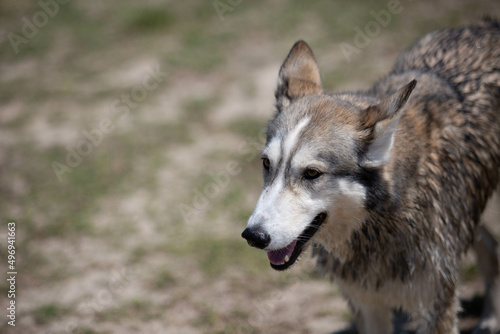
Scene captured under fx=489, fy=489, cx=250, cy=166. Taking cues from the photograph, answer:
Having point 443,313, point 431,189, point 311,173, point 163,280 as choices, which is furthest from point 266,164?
point 163,280

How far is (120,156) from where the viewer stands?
7.69 metres

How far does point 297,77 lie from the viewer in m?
4.11

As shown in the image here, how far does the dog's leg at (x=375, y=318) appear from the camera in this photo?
406 centimetres

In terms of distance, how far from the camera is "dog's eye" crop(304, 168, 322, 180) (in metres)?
3.34

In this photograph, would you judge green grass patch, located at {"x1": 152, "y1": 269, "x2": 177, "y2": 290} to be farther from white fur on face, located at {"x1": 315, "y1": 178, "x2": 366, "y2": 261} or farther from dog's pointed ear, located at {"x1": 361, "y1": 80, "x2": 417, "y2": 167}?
dog's pointed ear, located at {"x1": 361, "y1": 80, "x2": 417, "y2": 167}

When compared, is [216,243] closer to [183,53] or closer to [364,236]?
[364,236]

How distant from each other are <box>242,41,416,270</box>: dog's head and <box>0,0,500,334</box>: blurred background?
77.8 inches

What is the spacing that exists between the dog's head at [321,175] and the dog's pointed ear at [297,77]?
1.39 ft

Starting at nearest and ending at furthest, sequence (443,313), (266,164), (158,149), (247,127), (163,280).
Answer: (266,164) → (443,313) → (163,280) → (158,149) → (247,127)

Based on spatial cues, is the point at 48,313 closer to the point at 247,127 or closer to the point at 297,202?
the point at 297,202

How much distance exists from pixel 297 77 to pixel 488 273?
276 centimetres

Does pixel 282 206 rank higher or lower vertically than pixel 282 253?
higher

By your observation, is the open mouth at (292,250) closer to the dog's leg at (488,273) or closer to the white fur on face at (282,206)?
the white fur on face at (282,206)

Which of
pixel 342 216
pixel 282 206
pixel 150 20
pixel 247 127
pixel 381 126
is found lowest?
pixel 342 216
